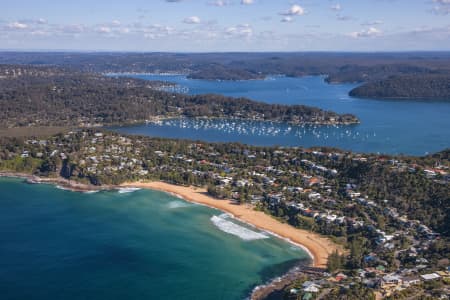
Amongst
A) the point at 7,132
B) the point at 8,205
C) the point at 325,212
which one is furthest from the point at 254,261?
the point at 7,132

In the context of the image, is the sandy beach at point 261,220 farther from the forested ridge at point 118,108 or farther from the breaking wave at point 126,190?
the forested ridge at point 118,108

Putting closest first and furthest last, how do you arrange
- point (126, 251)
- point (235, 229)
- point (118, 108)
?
1. point (126, 251)
2. point (235, 229)
3. point (118, 108)

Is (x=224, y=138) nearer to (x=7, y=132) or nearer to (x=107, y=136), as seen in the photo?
(x=107, y=136)

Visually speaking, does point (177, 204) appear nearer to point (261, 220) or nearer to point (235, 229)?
point (235, 229)

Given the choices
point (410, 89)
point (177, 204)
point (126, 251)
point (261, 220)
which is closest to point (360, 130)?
point (177, 204)

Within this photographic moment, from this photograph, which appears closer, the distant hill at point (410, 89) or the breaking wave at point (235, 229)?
the breaking wave at point (235, 229)

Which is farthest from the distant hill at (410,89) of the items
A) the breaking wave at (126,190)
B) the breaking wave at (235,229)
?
the breaking wave at (235,229)
